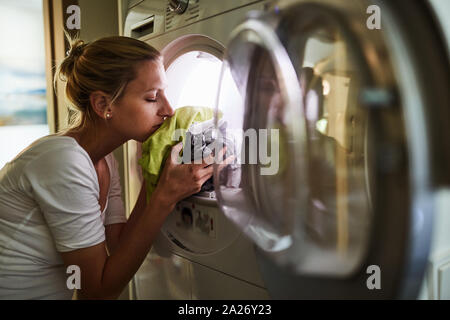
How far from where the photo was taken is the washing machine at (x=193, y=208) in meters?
0.76

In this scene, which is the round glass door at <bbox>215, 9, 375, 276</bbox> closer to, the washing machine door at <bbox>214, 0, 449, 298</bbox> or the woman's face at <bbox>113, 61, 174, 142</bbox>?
the washing machine door at <bbox>214, 0, 449, 298</bbox>

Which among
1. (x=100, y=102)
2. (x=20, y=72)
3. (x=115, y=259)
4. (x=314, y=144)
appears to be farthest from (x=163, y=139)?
(x=20, y=72)

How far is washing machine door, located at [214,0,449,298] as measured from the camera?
39 cm

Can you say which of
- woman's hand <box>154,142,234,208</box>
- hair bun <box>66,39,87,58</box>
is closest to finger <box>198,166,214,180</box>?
woman's hand <box>154,142,234,208</box>

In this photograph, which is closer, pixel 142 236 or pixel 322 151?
pixel 322 151

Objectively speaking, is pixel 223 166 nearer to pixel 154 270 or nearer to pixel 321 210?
pixel 321 210

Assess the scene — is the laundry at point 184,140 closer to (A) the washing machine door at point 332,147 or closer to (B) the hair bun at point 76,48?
(A) the washing machine door at point 332,147

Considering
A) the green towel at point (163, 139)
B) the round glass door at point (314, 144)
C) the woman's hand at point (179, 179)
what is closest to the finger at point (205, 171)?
the woman's hand at point (179, 179)

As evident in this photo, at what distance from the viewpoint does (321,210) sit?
0.54m

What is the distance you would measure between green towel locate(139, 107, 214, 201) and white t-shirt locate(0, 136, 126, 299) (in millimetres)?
146

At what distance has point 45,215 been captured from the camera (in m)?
0.81

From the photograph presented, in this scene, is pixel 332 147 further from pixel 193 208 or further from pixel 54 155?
pixel 54 155
